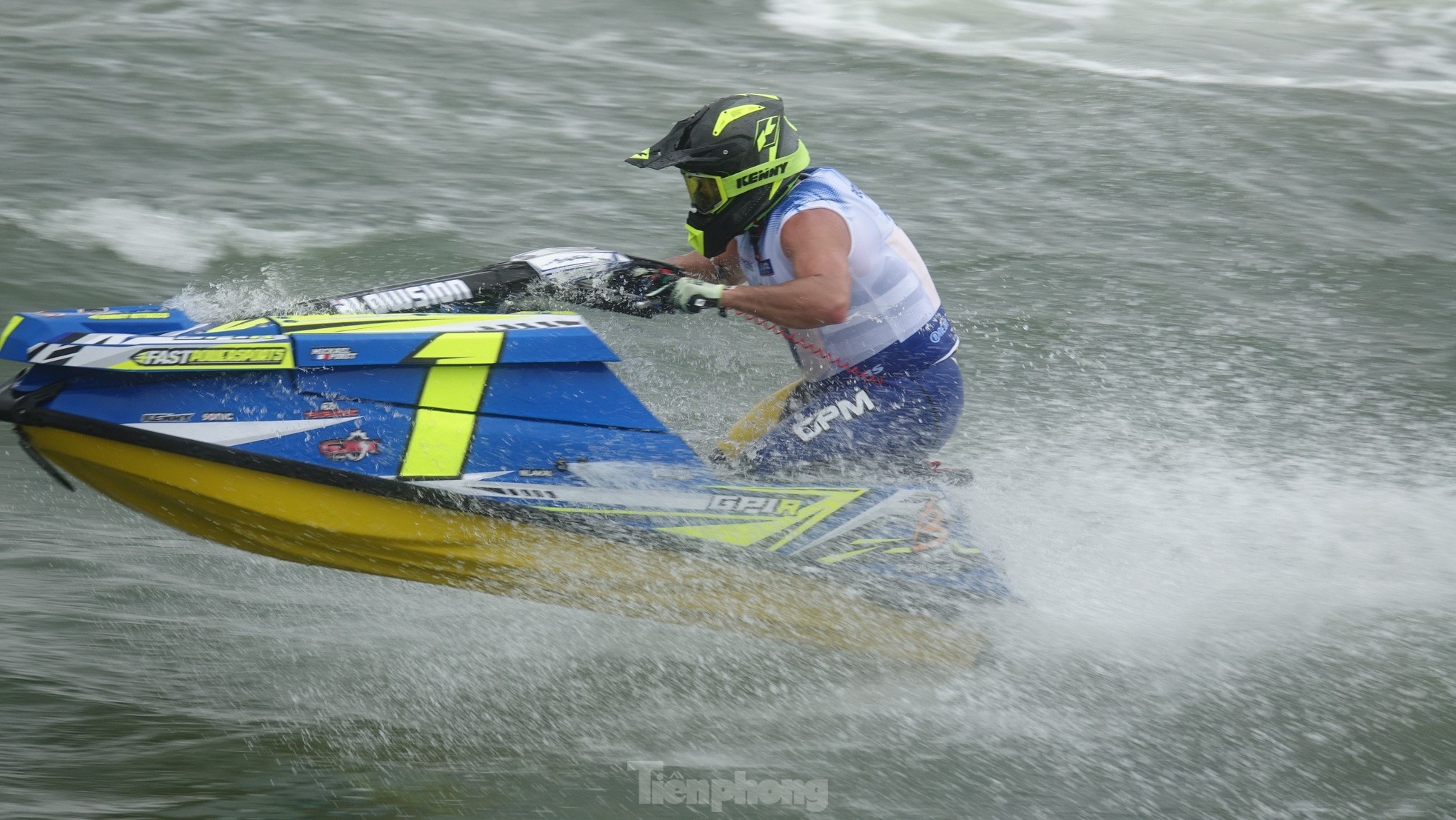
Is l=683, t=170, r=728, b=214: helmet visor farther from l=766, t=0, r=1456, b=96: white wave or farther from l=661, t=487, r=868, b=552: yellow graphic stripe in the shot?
l=766, t=0, r=1456, b=96: white wave

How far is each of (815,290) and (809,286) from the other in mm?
23

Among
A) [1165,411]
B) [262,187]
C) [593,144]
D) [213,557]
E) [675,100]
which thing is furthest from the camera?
[675,100]

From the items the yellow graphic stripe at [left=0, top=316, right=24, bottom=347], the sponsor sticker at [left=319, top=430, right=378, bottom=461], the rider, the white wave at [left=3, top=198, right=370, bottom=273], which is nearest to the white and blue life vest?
the rider

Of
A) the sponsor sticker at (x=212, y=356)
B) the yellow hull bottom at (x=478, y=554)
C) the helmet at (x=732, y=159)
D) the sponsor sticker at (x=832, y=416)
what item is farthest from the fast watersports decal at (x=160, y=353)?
the sponsor sticker at (x=832, y=416)

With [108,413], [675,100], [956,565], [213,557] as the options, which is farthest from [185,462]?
[675,100]

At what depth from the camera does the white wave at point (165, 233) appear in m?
7.65

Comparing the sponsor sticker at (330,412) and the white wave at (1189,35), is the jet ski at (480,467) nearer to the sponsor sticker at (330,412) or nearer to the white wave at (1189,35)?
the sponsor sticker at (330,412)

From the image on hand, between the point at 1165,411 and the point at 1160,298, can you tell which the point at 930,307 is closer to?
the point at 1165,411

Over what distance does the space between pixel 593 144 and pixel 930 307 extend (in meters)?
6.16

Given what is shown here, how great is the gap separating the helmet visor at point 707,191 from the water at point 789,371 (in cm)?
122

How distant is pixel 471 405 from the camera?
389 cm

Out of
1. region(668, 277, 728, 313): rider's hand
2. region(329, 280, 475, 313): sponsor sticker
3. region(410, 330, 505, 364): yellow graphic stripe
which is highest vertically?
region(668, 277, 728, 313): rider's hand

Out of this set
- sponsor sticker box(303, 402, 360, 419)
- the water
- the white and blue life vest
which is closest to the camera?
sponsor sticker box(303, 402, 360, 419)

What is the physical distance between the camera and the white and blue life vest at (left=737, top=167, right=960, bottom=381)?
4.24 metres
